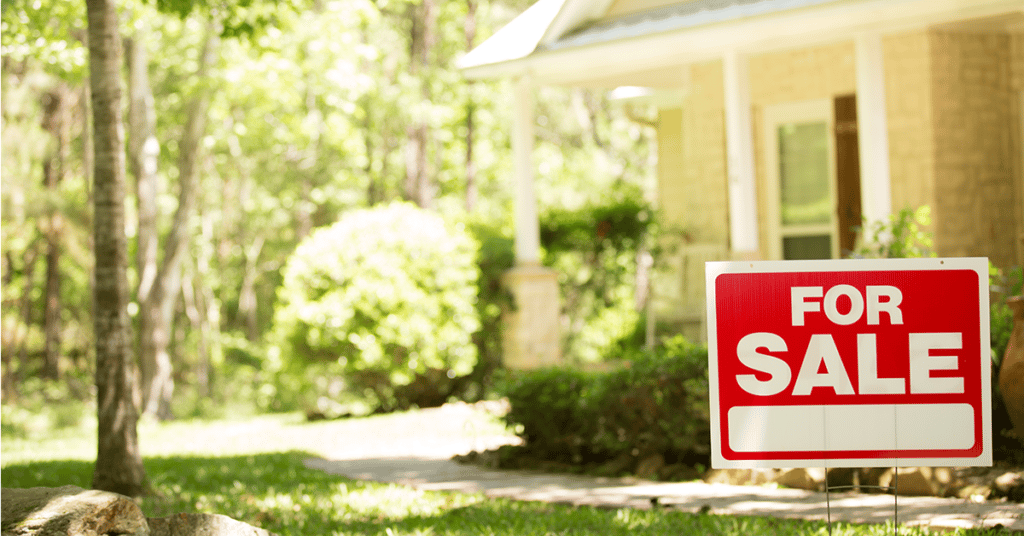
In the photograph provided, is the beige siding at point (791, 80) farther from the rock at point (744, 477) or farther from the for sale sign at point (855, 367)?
the for sale sign at point (855, 367)

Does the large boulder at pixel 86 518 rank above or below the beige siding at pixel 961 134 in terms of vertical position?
A: below

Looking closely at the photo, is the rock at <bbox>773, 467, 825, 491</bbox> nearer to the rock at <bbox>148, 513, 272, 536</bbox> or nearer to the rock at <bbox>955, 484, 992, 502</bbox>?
the rock at <bbox>955, 484, 992, 502</bbox>

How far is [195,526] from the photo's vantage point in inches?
154

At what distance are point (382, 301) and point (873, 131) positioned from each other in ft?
21.2

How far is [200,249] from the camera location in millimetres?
28250

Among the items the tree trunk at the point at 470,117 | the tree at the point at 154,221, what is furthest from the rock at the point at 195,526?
the tree trunk at the point at 470,117

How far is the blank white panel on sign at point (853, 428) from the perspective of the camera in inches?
146

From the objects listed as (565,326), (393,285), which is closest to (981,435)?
(393,285)

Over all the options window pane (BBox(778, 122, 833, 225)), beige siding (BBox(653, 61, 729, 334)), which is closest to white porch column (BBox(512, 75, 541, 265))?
beige siding (BBox(653, 61, 729, 334))

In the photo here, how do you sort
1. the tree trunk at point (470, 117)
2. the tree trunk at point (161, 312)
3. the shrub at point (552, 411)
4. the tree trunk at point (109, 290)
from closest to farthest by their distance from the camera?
the tree trunk at point (109, 290) → the shrub at point (552, 411) → the tree trunk at point (161, 312) → the tree trunk at point (470, 117)

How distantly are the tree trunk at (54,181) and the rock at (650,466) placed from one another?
1743 cm

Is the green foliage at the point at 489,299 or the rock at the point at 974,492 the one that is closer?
the rock at the point at 974,492

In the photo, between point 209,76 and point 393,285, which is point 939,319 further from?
point 209,76

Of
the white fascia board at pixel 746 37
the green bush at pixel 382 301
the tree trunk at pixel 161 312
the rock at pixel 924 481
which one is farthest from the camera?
the tree trunk at pixel 161 312
